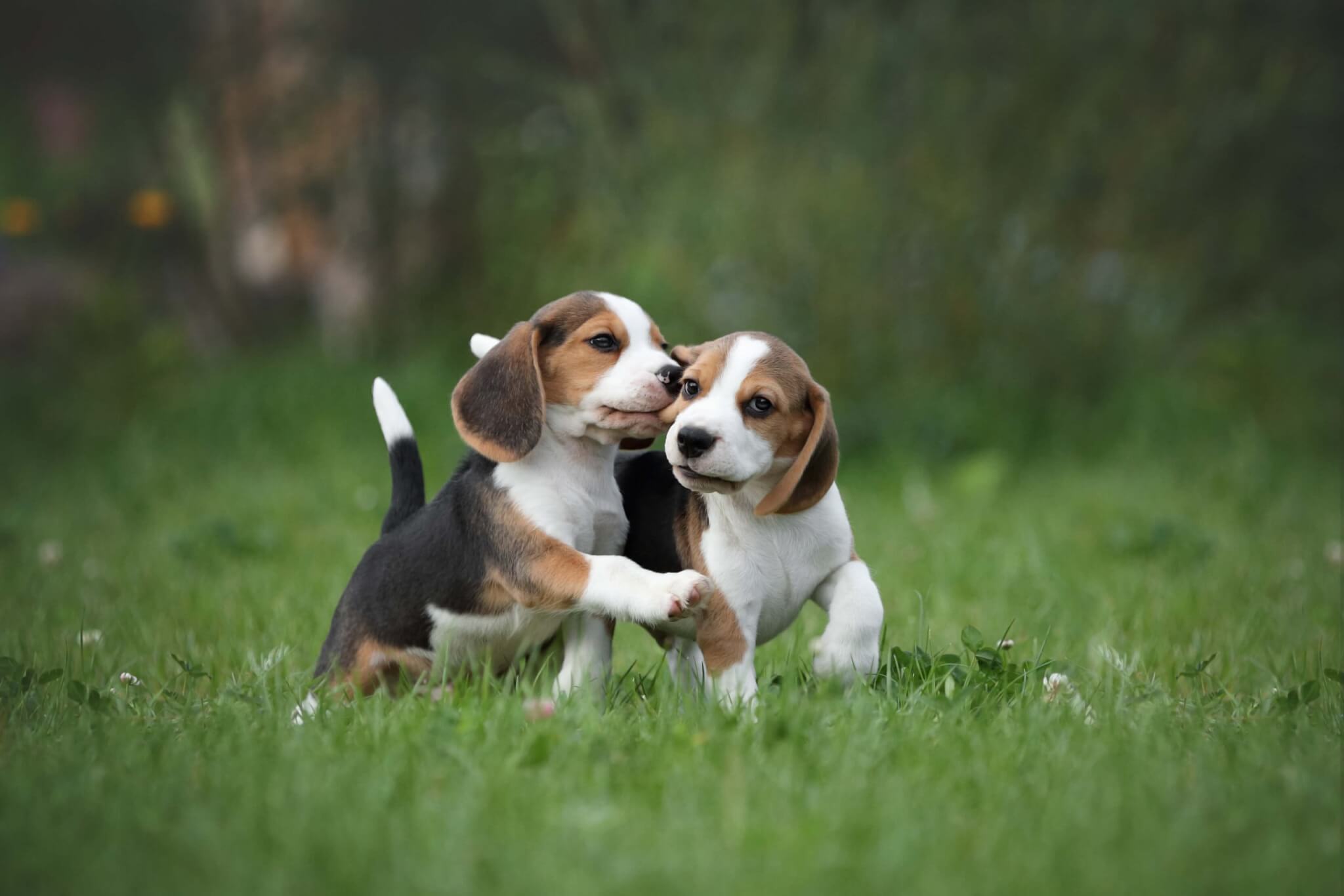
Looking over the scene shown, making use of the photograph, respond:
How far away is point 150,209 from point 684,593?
28.2 feet

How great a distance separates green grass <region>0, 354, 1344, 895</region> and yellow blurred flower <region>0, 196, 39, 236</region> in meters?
5.64

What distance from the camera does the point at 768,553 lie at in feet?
11.6

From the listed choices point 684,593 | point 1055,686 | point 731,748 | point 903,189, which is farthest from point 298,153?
point 731,748

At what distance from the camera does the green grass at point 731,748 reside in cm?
244

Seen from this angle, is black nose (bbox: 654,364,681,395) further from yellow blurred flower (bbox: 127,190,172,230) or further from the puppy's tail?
yellow blurred flower (bbox: 127,190,172,230)

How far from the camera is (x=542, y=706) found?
10.6ft

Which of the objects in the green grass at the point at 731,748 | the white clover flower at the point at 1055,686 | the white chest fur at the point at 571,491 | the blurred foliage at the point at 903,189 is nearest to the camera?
the green grass at the point at 731,748

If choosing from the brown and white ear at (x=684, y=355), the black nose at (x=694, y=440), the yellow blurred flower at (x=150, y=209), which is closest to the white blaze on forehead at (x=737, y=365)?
the black nose at (x=694, y=440)

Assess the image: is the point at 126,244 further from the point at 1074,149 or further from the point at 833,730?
the point at 833,730

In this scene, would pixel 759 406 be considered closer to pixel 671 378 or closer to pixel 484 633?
pixel 671 378

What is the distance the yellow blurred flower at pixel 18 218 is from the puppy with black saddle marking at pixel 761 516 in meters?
9.12

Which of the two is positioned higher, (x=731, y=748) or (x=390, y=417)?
(x=390, y=417)

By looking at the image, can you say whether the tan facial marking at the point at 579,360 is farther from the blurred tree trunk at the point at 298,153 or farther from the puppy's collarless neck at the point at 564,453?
the blurred tree trunk at the point at 298,153

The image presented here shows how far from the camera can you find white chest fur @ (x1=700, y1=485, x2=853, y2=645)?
3.51 m
